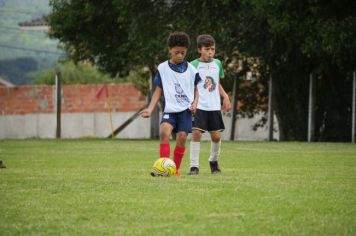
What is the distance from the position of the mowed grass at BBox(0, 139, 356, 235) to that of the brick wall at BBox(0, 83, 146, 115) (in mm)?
28534

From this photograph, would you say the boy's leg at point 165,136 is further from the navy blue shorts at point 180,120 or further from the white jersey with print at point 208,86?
the white jersey with print at point 208,86

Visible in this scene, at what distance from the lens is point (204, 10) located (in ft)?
112

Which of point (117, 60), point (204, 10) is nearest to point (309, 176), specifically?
point (204, 10)

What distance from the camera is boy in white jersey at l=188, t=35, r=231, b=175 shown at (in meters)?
13.8

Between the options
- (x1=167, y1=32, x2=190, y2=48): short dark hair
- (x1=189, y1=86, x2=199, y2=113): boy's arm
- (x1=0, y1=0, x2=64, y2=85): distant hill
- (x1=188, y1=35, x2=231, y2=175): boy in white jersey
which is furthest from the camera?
(x1=0, y1=0, x2=64, y2=85): distant hill

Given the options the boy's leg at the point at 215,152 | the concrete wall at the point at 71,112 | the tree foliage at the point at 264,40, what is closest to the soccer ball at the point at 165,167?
the boy's leg at the point at 215,152

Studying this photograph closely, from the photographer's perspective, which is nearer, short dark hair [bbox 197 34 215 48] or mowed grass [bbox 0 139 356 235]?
mowed grass [bbox 0 139 356 235]

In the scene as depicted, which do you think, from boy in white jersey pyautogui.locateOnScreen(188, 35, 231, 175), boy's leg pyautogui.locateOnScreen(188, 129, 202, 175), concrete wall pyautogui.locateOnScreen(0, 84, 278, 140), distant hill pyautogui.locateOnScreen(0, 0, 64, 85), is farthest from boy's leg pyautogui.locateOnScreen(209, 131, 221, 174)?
distant hill pyautogui.locateOnScreen(0, 0, 64, 85)

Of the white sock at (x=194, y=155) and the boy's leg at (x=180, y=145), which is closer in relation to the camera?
the boy's leg at (x=180, y=145)

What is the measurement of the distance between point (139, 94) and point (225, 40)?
1040 cm

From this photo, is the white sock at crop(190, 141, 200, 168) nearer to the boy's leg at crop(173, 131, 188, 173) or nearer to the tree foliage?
the boy's leg at crop(173, 131, 188, 173)

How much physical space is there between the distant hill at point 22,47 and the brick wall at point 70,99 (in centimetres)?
506

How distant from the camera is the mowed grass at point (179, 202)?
7.89 metres

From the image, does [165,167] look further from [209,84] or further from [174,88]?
[209,84]
